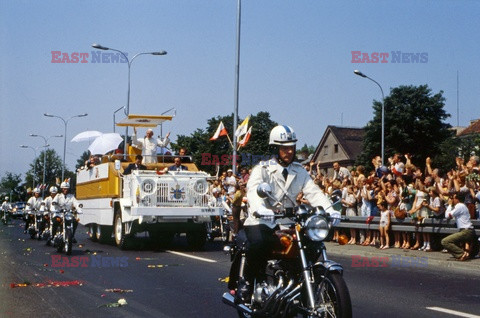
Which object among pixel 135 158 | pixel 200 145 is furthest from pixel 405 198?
pixel 200 145

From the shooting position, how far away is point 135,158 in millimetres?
20297

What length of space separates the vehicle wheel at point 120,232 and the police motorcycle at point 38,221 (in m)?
3.08

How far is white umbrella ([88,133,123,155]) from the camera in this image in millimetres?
22359

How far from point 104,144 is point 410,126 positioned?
5296 centimetres

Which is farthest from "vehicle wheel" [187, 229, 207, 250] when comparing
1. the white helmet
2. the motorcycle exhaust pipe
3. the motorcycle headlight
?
the motorcycle headlight

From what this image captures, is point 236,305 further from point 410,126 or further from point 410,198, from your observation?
point 410,126

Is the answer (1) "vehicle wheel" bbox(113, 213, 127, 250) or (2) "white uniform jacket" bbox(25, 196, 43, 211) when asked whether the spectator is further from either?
(2) "white uniform jacket" bbox(25, 196, 43, 211)

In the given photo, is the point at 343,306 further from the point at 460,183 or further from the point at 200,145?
the point at 200,145

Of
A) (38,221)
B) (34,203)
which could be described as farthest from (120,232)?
(34,203)

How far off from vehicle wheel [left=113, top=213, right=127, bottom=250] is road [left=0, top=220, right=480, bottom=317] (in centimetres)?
144

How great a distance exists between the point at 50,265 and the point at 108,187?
5.62 m

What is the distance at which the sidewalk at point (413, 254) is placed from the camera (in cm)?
1445

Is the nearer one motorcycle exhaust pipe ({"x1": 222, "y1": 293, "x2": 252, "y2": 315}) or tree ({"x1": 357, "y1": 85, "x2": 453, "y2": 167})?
motorcycle exhaust pipe ({"x1": 222, "y1": 293, "x2": 252, "y2": 315})

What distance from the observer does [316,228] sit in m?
5.88
